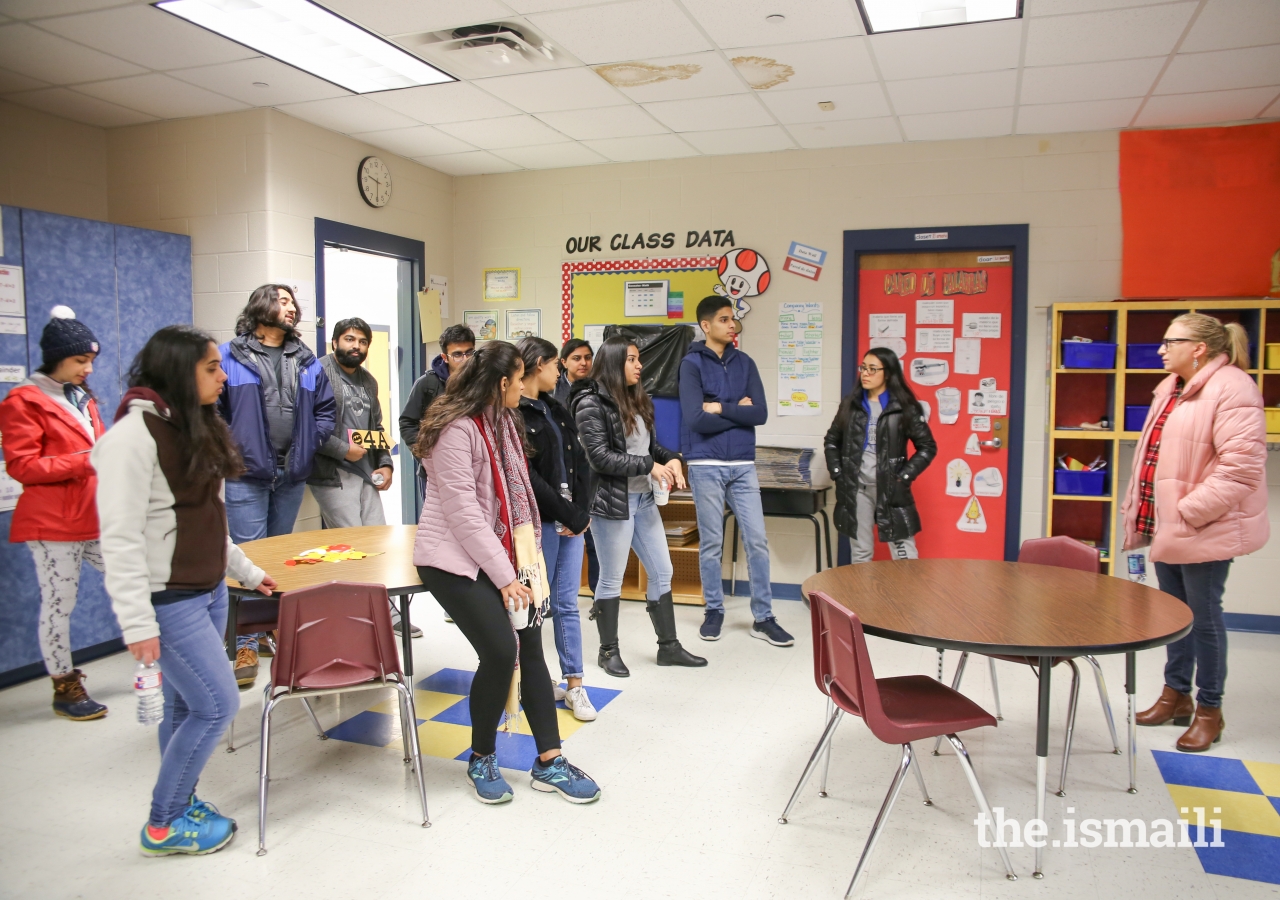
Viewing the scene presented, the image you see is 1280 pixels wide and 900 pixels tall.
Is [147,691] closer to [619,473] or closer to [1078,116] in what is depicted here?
[619,473]

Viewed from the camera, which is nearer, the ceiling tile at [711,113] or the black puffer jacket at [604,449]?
the black puffer jacket at [604,449]

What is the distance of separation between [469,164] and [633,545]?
10.4ft

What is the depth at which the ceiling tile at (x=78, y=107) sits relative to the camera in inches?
173

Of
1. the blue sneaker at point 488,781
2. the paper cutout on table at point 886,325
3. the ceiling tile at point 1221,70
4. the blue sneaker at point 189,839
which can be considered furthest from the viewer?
the paper cutout on table at point 886,325

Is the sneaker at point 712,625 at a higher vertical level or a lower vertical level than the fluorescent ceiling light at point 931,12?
lower

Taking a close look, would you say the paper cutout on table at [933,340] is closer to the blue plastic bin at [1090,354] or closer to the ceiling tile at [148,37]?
the blue plastic bin at [1090,354]

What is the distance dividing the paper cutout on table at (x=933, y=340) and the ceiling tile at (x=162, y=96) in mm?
4016

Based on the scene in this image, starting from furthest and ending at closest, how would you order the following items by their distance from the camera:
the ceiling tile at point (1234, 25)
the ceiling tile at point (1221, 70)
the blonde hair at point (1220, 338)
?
the ceiling tile at point (1221, 70) < the ceiling tile at point (1234, 25) < the blonde hair at point (1220, 338)

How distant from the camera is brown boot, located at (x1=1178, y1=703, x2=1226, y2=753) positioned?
320cm

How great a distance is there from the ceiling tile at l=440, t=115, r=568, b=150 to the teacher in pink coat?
11.1 feet

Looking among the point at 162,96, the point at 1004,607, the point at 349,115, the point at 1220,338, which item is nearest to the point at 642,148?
the point at 349,115

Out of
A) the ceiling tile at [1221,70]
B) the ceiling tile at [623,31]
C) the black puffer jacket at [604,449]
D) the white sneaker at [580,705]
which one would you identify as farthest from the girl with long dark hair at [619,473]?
the ceiling tile at [1221,70]

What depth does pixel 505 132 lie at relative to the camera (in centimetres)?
508

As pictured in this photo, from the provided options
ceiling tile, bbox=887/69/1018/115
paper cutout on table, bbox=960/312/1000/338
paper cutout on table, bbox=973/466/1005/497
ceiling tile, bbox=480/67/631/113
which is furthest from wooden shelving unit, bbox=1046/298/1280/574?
ceiling tile, bbox=480/67/631/113
